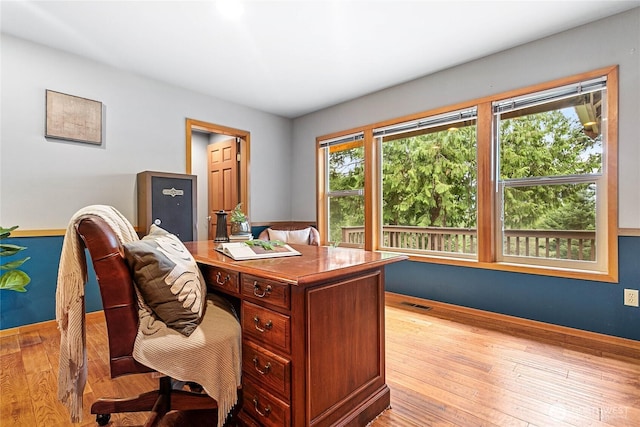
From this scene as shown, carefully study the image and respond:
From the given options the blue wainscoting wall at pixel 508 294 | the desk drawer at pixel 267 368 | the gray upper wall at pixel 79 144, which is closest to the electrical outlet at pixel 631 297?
the blue wainscoting wall at pixel 508 294

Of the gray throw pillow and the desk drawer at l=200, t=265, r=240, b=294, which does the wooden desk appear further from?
the gray throw pillow

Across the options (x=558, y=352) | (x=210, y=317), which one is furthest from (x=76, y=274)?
(x=558, y=352)

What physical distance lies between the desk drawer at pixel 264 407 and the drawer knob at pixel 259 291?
0.41 m

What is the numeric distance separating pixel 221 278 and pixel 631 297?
2.92m

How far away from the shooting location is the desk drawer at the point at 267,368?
126 cm

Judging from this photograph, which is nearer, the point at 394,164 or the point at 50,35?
the point at 50,35

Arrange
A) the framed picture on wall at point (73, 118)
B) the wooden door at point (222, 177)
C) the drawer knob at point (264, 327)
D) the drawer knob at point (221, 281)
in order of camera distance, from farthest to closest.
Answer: the wooden door at point (222, 177) → the framed picture on wall at point (73, 118) → the drawer knob at point (221, 281) → the drawer knob at point (264, 327)

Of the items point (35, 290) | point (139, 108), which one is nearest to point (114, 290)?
point (35, 290)

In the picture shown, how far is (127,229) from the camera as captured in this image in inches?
59.7

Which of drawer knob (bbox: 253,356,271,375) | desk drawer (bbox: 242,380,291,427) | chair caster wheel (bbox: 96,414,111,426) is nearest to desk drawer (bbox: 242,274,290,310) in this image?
drawer knob (bbox: 253,356,271,375)

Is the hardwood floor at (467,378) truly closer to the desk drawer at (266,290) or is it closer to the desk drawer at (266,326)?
the desk drawer at (266,326)

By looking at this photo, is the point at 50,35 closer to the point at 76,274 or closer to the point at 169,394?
the point at 76,274

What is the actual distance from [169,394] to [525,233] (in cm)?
305

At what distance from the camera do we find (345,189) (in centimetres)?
441
